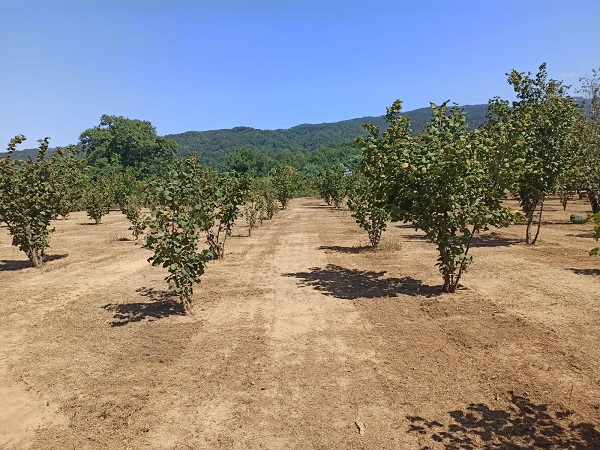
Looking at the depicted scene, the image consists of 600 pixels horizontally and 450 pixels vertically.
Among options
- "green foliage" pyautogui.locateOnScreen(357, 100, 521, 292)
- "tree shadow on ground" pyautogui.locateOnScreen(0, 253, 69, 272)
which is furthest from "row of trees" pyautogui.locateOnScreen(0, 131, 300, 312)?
"green foliage" pyautogui.locateOnScreen(357, 100, 521, 292)

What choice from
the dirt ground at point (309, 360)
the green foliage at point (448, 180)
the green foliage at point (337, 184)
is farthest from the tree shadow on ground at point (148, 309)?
the green foliage at point (337, 184)

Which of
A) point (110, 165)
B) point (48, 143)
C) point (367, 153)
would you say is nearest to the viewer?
point (367, 153)

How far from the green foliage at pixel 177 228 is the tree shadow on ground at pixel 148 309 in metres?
0.59

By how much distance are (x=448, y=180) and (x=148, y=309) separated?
7.92 meters

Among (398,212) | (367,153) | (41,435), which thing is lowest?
(41,435)

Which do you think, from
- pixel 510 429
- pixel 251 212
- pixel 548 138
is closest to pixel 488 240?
pixel 548 138

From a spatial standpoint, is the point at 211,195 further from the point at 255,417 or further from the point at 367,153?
the point at 255,417

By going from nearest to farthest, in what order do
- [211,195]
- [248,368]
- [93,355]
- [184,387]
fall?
1. [184,387]
2. [248,368]
3. [93,355]
4. [211,195]

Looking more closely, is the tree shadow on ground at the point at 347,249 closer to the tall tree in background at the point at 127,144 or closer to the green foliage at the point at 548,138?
the green foliage at the point at 548,138

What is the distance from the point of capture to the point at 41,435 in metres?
5.25

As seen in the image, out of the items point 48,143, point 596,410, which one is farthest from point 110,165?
point 596,410

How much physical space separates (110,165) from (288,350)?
265ft

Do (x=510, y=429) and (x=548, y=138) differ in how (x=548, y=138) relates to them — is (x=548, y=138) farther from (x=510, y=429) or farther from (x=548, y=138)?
(x=510, y=429)

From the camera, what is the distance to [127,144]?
285ft
